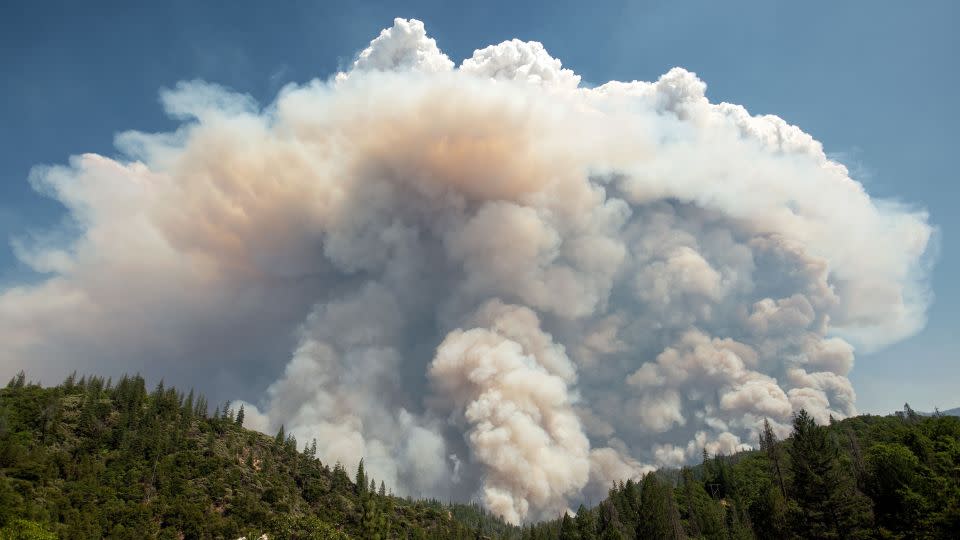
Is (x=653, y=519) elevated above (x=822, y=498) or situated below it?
below

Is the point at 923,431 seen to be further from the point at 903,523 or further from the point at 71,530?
the point at 71,530

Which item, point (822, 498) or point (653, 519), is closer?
point (822, 498)

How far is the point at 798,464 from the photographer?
97625 mm

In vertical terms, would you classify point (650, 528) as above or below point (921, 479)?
below

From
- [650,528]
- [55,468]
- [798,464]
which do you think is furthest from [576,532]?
[55,468]

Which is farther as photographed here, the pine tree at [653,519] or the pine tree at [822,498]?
the pine tree at [653,519]

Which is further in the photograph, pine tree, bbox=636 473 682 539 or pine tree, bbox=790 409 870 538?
pine tree, bbox=636 473 682 539

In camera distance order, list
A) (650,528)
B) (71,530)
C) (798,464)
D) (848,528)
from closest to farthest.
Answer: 1. (848,528)
2. (798,464)
3. (71,530)
4. (650,528)

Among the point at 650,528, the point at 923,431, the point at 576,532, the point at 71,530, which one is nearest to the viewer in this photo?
the point at 923,431

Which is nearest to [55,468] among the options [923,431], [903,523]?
[903,523]

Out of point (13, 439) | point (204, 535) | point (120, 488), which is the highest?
point (13, 439)

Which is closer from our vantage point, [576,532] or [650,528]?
[650,528]

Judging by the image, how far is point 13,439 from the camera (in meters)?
181

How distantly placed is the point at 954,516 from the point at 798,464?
1582 inches
